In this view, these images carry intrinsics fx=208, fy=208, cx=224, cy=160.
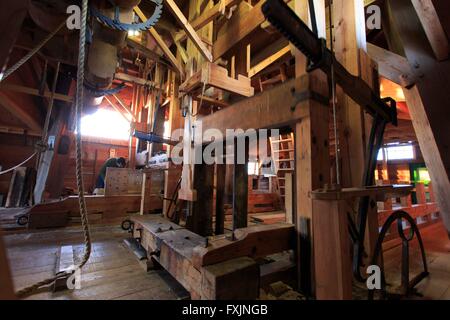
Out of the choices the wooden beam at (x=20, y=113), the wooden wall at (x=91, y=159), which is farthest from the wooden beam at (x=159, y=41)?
the wooden wall at (x=91, y=159)

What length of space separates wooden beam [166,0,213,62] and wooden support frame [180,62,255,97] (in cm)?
24

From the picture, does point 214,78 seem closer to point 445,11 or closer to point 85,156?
point 445,11

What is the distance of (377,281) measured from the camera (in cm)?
103

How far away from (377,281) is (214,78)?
162cm

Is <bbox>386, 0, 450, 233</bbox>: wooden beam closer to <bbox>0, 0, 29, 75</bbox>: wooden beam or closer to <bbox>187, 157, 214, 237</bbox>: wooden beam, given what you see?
<bbox>187, 157, 214, 237</bbox>: wooden beam

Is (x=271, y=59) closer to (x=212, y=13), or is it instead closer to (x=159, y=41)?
(x=212, y=13)

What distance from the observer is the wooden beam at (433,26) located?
168 centimetres

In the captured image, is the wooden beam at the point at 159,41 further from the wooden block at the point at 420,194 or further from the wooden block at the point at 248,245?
the wooden block at the point at 420,194

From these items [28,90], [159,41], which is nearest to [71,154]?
[28,90]

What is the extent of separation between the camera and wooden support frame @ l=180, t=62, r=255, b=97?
1624 mm

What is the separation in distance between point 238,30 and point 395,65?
1551 millimetres

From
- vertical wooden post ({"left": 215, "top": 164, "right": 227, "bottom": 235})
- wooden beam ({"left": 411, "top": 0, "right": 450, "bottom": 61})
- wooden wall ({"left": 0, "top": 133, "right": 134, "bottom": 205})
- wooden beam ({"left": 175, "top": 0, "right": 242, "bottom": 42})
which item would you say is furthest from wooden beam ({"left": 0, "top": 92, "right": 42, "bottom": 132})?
wooden beam ({"left": 411, "top": 0, "right": 450, "bottom": 61})

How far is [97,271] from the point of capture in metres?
1.50

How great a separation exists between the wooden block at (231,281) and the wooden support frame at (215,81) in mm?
1297
